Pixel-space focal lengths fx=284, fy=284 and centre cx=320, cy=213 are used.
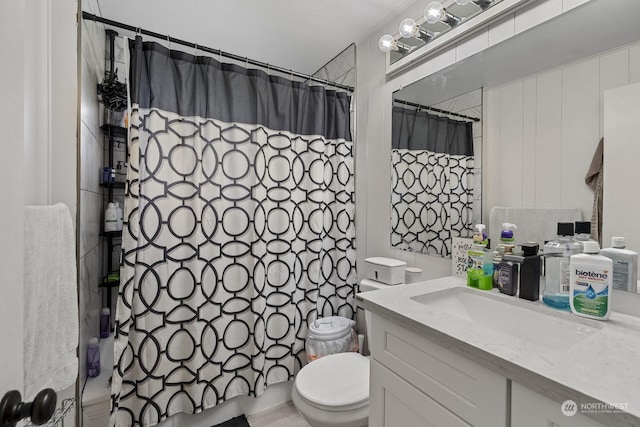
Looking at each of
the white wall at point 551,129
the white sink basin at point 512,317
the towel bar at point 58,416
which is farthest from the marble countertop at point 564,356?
the towel bar at point 58,416

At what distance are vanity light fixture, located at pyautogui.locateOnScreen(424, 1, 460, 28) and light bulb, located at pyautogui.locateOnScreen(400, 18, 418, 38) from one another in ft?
0.34

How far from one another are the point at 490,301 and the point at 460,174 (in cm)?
64

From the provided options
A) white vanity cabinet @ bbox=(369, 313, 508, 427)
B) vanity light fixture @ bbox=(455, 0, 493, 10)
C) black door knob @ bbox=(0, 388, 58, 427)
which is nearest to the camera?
black door knob @ bbox=(0, 388, 58, 427)

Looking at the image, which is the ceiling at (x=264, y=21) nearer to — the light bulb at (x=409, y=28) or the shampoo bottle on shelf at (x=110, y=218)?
the light bulb at (x=409, y=28)

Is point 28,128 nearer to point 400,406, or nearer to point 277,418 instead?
point 400,406

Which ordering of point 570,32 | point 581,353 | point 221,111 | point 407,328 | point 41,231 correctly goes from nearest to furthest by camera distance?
point 581,353
point 41,231
point 407,328
point 570,32
point 221,111

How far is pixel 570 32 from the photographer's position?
104 cm

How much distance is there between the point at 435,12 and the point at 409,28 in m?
0.16

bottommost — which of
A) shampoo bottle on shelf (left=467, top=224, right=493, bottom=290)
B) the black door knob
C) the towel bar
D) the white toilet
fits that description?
the white toilet

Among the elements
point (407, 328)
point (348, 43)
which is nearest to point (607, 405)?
point (407, 328)

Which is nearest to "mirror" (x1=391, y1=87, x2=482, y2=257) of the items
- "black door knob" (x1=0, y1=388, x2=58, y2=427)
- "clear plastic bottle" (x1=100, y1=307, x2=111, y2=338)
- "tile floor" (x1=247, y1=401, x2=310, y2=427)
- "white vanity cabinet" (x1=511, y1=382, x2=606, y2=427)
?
"white vanity cabinet" (x1=511, y1=382, x2=606, y2=427)

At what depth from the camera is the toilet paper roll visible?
158cm

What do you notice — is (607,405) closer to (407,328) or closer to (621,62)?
(407,328)

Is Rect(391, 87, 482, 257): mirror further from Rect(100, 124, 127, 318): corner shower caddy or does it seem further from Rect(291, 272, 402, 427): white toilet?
Rect(100, 124, 127, 318): corner shower caddy
